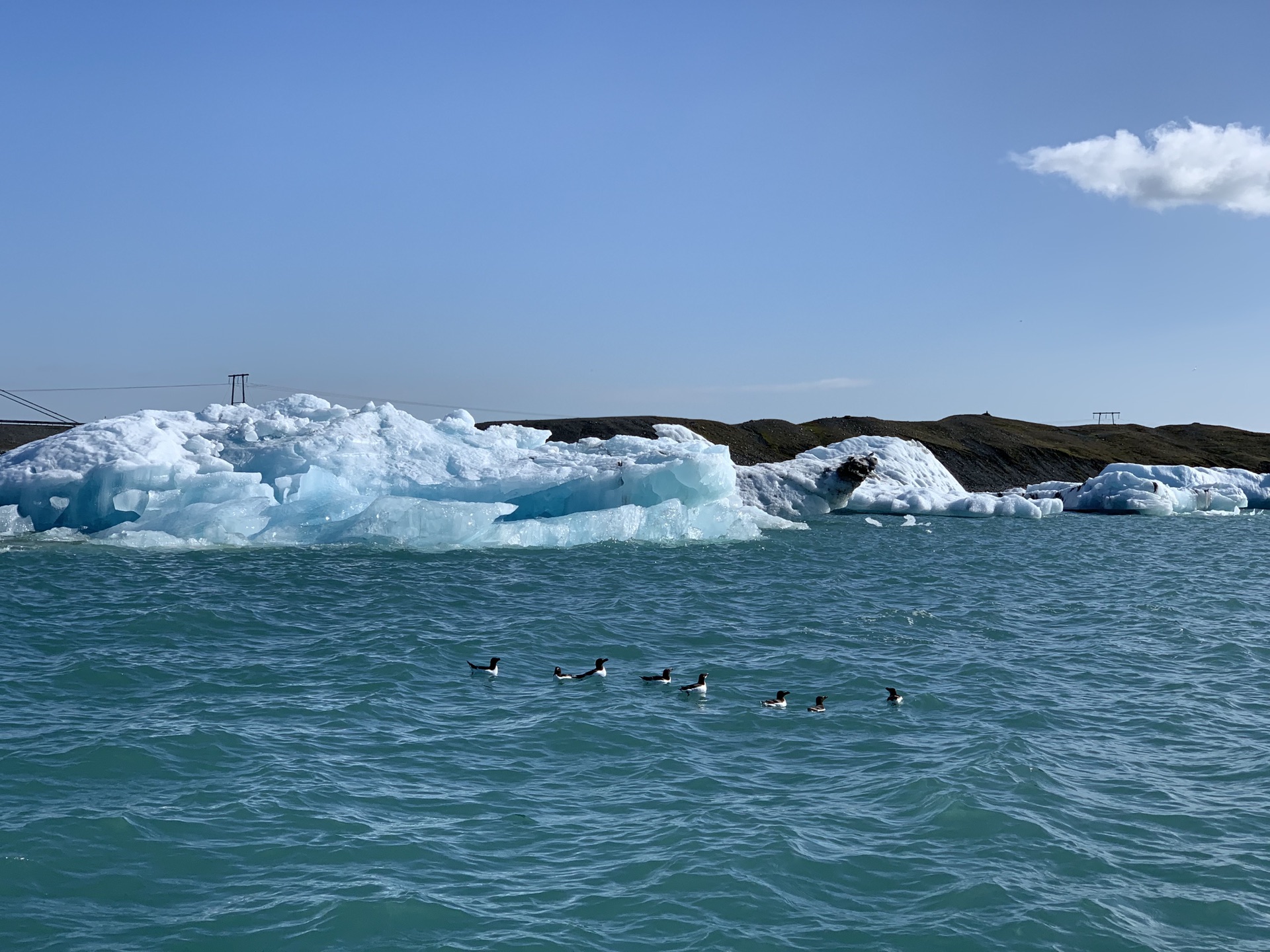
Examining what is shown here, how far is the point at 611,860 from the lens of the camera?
9.58 m

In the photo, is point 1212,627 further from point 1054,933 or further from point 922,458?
point 922,458

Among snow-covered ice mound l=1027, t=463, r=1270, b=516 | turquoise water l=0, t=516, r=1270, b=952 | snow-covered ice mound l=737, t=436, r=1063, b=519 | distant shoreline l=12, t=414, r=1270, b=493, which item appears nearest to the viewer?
turquoise water l=0, t=516, r=1270, b=952

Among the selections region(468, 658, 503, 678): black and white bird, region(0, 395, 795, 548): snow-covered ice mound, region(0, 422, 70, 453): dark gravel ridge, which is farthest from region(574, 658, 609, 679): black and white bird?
region(0, 422, 70, 453): dark gravel ridge

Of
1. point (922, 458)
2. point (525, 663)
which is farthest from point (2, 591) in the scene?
point (922, 458)

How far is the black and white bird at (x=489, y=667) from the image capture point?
1652 centimetres

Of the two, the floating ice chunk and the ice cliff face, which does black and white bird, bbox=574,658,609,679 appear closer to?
the ice cliff face

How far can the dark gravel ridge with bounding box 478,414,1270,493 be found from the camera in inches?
3204

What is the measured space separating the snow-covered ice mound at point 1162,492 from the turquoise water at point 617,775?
4013 centimetres

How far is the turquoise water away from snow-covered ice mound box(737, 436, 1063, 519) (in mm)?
23866

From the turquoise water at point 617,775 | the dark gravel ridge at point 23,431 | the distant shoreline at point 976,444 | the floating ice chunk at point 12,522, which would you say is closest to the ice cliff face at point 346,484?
the floating ice chunk at point 12,522

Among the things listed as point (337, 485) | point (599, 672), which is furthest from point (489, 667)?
point (337, 485)

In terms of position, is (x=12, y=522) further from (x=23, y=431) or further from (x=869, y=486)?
(x=23, y=431)

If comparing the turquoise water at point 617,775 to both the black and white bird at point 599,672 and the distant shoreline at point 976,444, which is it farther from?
the distant shoreline at point 976,444

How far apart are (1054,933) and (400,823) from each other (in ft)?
19.4
